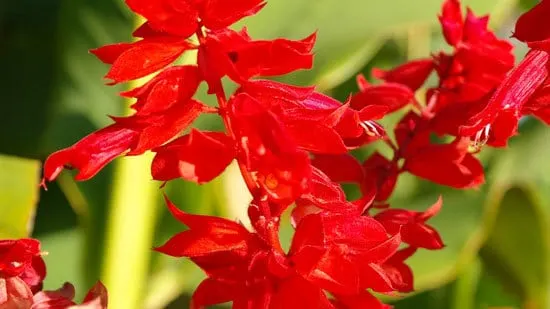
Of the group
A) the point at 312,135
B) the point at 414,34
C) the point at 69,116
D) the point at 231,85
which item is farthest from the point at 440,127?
the point at 414,34

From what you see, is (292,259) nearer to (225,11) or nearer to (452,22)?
(225,11)

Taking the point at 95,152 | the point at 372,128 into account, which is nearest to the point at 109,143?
the point at 95,152

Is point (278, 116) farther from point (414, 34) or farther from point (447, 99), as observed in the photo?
point (414, 34)

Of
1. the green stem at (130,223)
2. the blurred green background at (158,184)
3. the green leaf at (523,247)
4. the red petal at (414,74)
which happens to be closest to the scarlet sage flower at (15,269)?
the red petal at (414,74)

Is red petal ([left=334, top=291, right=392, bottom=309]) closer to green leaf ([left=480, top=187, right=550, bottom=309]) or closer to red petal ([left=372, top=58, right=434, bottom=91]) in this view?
red petal ([left=372, top=58, right=434, bottom=91])

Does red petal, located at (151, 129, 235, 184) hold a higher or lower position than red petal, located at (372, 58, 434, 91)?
higher

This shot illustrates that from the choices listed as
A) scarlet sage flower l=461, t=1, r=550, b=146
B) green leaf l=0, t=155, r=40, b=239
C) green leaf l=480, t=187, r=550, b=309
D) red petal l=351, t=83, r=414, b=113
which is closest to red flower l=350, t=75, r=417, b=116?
red petal l=351, t=83, r=414, b=113

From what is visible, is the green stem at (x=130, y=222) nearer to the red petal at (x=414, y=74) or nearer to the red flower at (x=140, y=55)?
the red petal at (x=414, y=74)
